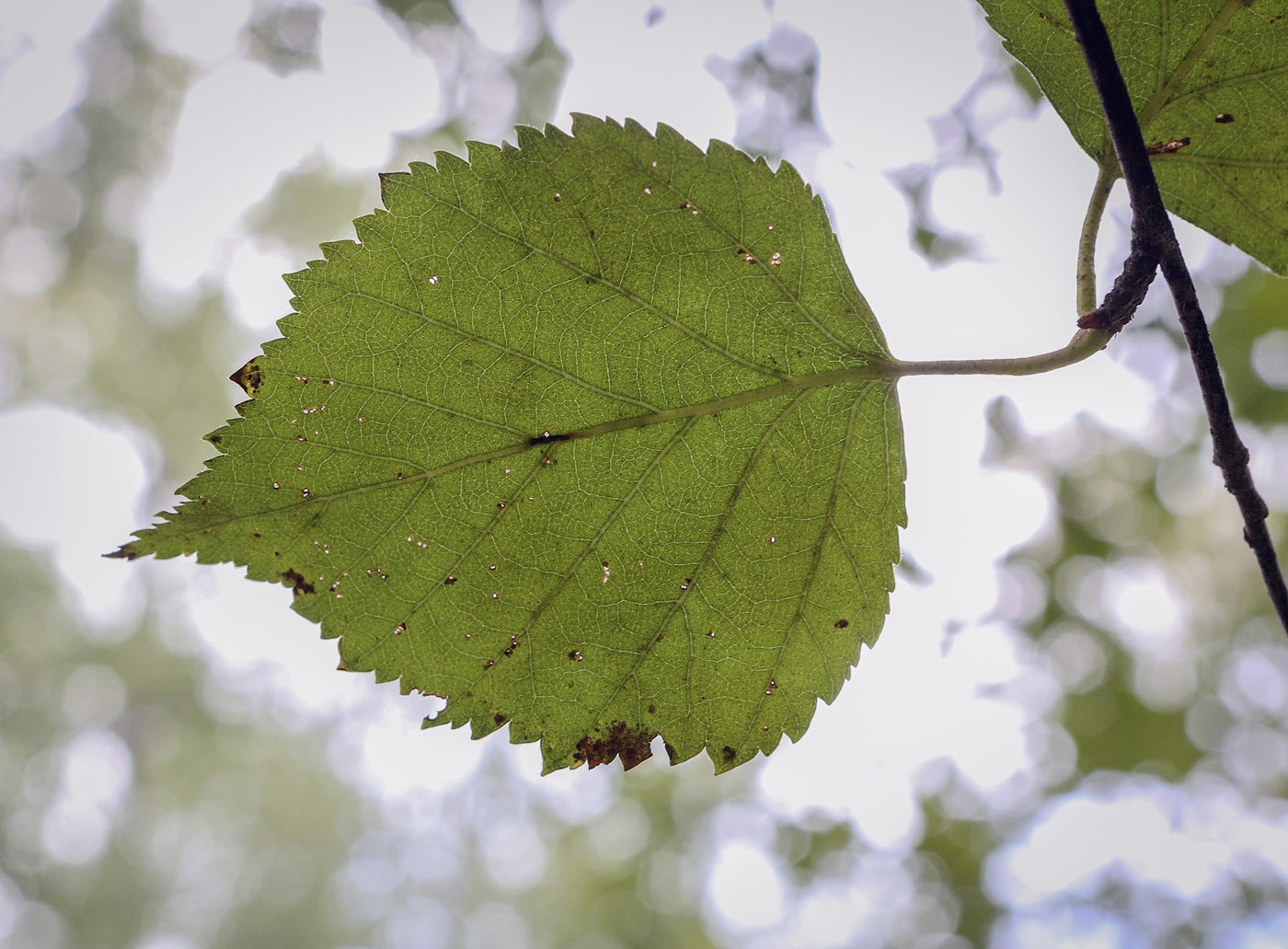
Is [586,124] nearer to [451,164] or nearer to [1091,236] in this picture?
[451,164]

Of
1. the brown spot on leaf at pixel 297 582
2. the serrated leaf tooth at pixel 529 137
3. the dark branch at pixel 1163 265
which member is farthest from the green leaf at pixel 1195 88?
the brown spot on leaf at pixel 297 582

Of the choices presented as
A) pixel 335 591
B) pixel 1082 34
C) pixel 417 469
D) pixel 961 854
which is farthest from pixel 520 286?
pixel 961 854

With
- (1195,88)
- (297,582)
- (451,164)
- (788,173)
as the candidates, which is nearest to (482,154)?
(451,164)

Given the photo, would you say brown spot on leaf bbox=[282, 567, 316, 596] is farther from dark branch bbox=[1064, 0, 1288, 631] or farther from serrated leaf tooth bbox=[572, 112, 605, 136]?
dark branch bbox=[1064, 0, 1288, 631]

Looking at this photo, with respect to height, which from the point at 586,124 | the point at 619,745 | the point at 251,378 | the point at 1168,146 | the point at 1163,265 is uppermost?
the point at 1168,146

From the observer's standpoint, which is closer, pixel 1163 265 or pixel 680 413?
pixel 1163 265

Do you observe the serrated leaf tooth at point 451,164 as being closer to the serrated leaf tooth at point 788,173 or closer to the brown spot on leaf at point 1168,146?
the serrated leaf tooth at point 788,173

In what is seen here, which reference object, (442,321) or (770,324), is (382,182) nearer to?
(442,321)
